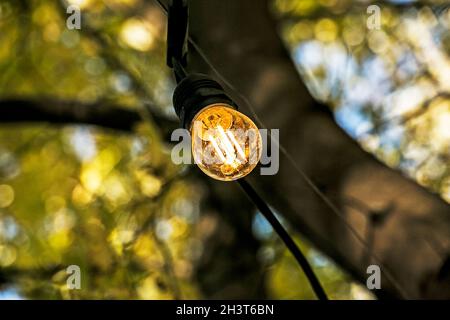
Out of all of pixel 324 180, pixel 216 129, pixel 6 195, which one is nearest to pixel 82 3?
pixel 6 195

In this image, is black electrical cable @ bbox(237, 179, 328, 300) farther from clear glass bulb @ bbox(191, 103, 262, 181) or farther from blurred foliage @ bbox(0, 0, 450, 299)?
blurred foliage @ bbox(0, 0, 450, 299)

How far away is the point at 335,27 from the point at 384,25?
350 mm

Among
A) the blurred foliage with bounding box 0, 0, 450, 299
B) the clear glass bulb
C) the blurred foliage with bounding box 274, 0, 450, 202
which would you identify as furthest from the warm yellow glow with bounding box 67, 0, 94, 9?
the clear glass bulb

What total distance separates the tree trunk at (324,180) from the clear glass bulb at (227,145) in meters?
0.33

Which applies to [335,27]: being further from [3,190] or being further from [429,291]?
[429,291]

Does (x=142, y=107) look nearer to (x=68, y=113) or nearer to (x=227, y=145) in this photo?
(x=68, y=113)

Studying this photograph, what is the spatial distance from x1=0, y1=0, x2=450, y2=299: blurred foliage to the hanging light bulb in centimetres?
147

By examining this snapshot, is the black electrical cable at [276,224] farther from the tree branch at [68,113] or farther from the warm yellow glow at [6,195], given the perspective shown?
the warm yellow glow at [6,195]

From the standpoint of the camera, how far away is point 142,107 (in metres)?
2.93

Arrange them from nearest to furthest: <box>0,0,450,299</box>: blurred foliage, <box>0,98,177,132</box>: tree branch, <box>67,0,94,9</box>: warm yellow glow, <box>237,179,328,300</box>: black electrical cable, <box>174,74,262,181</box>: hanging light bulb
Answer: <box>174,74,262,181</box>: hanging light bulb
<box>237,179,328,300</box>: black electrical cable
<box>0,98,177,132</box>: tree branch
<box>0,0,450,299</box>: blurred foliage
<box>67,0,94,9</box>: warm yellow glow

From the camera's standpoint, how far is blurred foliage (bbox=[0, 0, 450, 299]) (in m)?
3.46

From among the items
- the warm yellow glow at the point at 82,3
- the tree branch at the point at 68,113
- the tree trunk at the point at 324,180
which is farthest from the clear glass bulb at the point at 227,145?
the warm yellow glow at the point at 82,3

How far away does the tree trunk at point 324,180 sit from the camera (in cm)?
181

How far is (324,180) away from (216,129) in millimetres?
695
